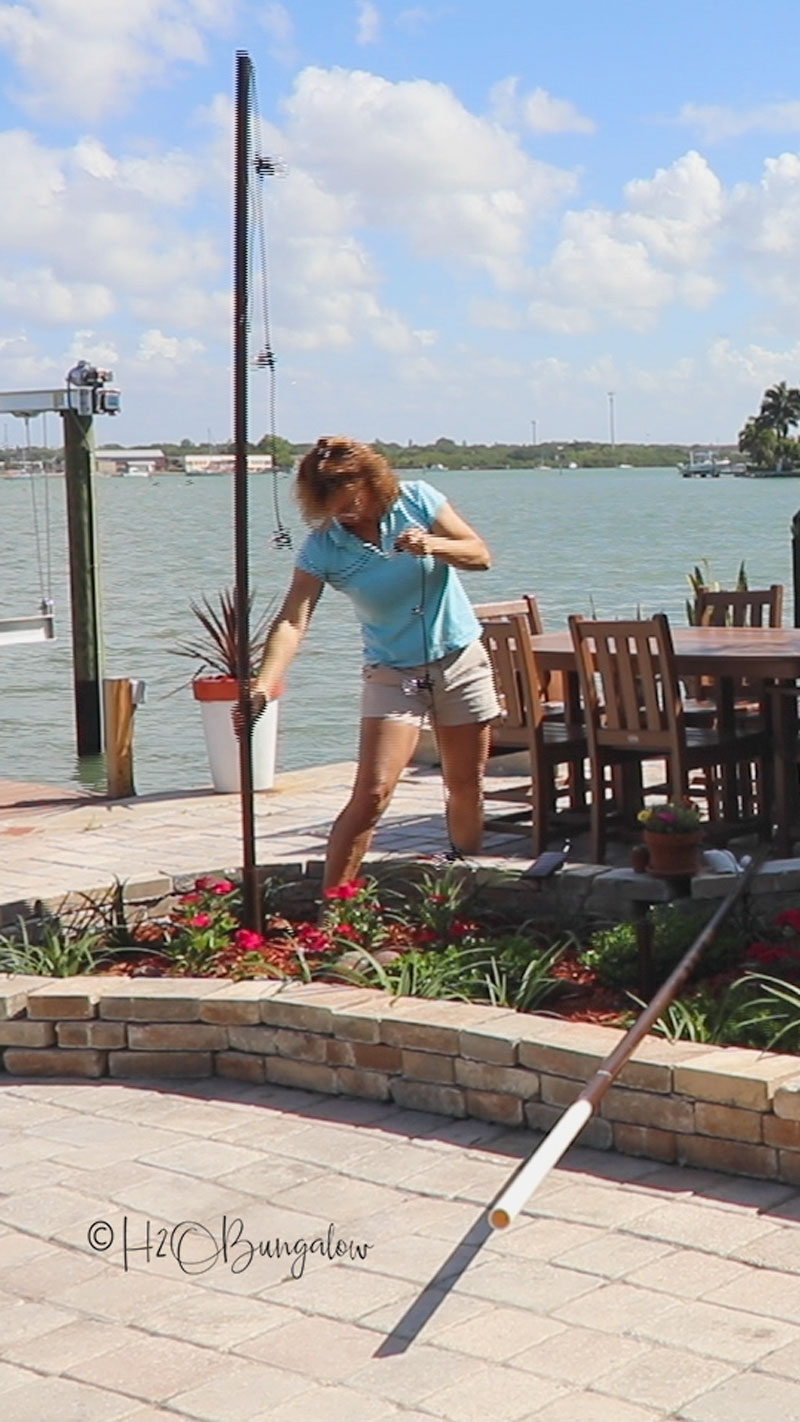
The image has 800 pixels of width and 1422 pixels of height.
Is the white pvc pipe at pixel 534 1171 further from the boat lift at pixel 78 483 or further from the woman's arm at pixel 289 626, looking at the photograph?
the boat lift at pixel 78 483

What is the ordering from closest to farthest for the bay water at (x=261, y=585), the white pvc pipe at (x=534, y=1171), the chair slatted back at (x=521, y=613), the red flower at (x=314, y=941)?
the white pvc pipe at (x=534, y=1171) < the red flower at (x=314, y=941) < the chair slatted back at (x=521, y=613) < the bay water at (x=261, y=585)

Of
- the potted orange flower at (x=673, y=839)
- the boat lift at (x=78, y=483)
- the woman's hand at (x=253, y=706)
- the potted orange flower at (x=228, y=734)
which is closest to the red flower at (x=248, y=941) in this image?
the woman's hand at (x=253, y=706)

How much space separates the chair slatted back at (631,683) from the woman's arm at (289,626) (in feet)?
4.30

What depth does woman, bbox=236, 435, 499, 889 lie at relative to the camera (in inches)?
243

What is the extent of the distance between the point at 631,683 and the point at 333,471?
169 centimetres

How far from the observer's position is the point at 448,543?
6.15m

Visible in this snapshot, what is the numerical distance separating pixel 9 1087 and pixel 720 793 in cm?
377

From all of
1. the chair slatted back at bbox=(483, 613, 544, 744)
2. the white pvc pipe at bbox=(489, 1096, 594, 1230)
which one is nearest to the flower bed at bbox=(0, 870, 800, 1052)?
the white pvc pipe at bbox=(489, 1096, 594, 1230)

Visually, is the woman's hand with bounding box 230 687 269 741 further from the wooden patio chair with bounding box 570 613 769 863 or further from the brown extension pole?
the wooden patio chair with bounding box 570 613 769 863

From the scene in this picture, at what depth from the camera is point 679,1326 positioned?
367 cm

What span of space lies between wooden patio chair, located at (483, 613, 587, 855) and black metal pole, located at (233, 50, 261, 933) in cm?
181

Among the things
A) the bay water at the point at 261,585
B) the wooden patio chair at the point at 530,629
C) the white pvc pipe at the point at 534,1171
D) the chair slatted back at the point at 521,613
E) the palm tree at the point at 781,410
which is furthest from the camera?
the palm tree at the point at 781,410

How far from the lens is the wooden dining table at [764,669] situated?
283 inches

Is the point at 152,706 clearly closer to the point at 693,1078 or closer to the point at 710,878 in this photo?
the point at 710,878
